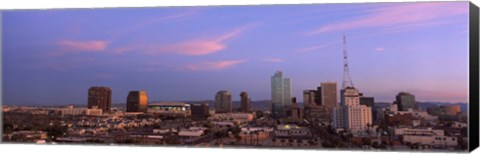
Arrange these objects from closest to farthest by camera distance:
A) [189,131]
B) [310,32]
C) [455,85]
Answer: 1. [455,85]
2. [310,32]
3. [189,131]

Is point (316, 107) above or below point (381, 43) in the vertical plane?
below

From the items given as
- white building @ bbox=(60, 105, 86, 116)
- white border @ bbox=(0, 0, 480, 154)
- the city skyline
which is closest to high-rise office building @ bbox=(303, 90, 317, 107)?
the city skyline

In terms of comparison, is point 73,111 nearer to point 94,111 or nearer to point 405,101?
point 94,111

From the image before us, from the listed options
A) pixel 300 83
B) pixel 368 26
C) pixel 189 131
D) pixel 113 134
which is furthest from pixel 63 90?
pixel 368 26

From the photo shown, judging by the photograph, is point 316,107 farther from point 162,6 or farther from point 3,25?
point 3,25

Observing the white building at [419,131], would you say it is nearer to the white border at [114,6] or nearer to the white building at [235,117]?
the white border at [114,6]

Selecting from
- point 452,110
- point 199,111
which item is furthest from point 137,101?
point 452,110

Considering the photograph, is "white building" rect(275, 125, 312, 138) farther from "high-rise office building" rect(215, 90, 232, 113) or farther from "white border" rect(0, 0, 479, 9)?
"white border" rect(0, 0, 479, 9)
